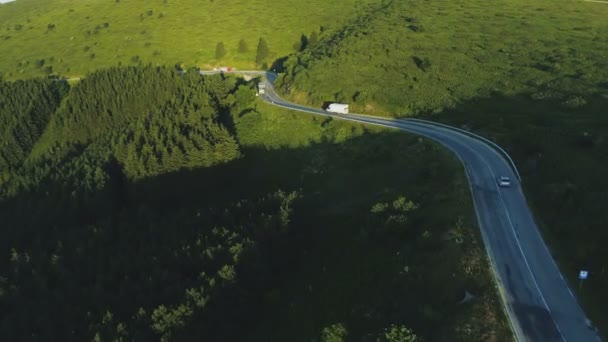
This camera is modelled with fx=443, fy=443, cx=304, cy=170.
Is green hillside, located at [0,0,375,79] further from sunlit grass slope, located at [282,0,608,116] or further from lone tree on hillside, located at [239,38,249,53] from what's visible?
sunlit grass slope, located at [282,0,608,116]

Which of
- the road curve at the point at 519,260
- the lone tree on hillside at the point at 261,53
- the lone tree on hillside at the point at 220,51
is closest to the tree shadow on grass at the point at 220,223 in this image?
the road curve at the point at 519,260

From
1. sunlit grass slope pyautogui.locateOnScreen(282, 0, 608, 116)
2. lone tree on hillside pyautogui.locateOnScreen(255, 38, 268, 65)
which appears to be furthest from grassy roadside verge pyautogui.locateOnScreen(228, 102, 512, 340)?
lone tree on hillside pyautogui.locateOnScreen(255, 38, 268, 65)

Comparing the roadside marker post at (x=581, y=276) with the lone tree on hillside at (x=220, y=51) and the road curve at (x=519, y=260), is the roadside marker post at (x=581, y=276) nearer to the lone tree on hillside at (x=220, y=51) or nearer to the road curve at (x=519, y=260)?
the road curve at (x=519, y=260)

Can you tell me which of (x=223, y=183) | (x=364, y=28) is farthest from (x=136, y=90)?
(x=364, y=28)

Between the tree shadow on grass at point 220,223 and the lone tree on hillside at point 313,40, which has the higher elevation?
the lone tree on hillside at point 313,40

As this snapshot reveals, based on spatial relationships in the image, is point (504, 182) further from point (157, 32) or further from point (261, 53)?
point (157, 32)

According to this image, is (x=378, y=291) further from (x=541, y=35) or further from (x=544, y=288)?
(x=541, y=35)
